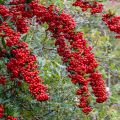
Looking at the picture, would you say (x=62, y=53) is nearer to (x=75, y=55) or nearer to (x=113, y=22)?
(x=75, y=55)

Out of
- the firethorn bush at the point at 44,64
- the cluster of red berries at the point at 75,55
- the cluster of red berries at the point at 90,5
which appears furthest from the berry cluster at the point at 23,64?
the cluster of red berries at the point at 90,5

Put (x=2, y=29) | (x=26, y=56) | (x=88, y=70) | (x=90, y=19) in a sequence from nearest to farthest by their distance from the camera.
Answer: (x=26, y=56) < (x=2, y=29) < (x=88, y=70) < (x=90, y=19)

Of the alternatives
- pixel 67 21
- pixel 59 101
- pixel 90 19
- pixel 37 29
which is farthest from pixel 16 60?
pixel 90 19

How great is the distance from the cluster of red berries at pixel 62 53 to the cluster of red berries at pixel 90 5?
59cm

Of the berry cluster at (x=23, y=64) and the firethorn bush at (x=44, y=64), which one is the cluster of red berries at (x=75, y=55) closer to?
the firethorn bush at (x=44, y=64)

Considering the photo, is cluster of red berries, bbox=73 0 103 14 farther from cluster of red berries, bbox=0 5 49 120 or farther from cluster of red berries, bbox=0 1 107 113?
cluster of red berries, bbox=0 5 49 120

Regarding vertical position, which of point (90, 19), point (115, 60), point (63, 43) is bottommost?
point (115, 60)

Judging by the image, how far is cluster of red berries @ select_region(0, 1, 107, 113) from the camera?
320 cm

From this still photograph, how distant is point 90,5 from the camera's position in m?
4.50

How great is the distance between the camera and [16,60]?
3.20 meters

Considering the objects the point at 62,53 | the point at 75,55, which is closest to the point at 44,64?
the point at 62,53

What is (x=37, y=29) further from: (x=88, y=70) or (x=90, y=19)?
(x=88, y=70)

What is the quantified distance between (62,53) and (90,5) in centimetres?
101

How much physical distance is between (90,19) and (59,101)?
150 cm
